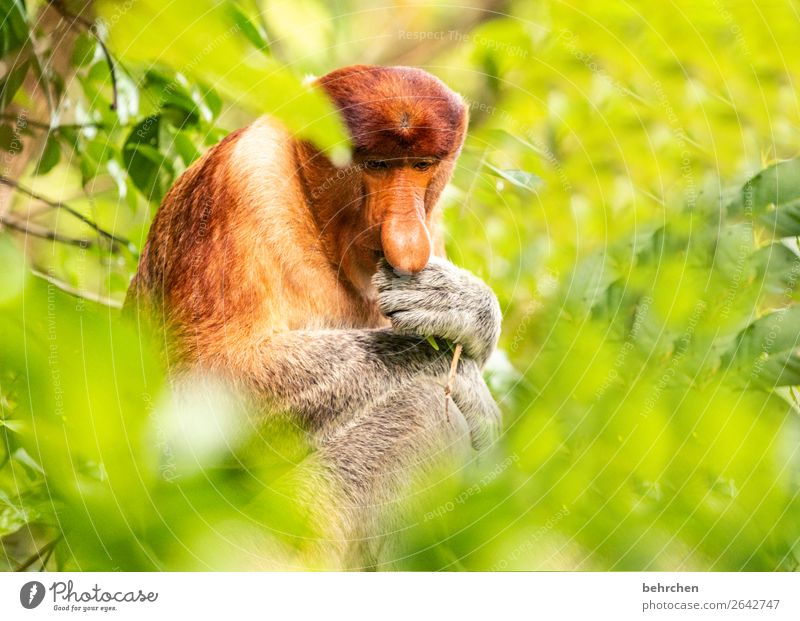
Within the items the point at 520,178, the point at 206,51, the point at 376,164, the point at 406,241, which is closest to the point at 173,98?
the point at 376,164

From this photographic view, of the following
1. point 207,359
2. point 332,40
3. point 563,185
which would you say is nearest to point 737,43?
point 563,185

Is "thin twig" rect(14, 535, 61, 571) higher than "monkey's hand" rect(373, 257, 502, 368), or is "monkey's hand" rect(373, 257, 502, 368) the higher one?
"monkey's hand" rect(373, 257, 502, 368)

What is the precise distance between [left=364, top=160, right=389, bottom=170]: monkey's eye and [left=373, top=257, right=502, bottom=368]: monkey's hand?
204 mm

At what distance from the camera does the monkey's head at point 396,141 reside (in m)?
1.70

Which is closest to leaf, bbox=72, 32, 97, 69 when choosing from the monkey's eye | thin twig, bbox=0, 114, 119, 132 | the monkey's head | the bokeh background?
the bokeh background

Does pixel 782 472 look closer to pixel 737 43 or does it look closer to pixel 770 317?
pixel 770 317

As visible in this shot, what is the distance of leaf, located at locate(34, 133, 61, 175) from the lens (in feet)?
6.05

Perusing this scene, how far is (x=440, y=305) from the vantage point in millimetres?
1815

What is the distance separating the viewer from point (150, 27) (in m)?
0.69

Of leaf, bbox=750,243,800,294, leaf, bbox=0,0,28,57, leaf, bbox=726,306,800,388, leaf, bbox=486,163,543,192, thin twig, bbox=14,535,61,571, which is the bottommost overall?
thin twig, bbox=14,535,61,571

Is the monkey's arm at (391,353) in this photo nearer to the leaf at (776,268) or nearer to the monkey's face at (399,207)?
the monkey's face at (399,207)

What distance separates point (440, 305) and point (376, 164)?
326 mm

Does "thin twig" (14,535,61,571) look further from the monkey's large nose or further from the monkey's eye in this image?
the monkey's eye

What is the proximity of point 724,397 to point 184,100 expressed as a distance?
1.38 meters
